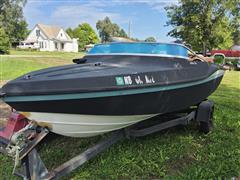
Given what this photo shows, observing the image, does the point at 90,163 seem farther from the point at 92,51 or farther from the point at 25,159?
the point at 92,51

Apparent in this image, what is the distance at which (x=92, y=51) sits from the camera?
5.05 m

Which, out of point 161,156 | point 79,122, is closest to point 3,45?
point 161,156

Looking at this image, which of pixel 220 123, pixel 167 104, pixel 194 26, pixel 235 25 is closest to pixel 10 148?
pixel 167 104

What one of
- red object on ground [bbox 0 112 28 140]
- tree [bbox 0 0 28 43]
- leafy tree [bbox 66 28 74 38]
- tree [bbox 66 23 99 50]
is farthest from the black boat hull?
leafy tree [bbox 66 28 74 38]

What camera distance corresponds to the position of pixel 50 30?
214ft

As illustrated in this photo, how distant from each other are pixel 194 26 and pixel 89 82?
23.1 metres

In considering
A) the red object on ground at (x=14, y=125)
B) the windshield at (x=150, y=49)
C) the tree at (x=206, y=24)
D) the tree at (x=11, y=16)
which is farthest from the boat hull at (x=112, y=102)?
the tree at (x=11, y=16)

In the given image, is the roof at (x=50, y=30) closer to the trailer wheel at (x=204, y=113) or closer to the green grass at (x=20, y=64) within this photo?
the green grass at (x=20, y=64)

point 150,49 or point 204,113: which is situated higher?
point 150,49

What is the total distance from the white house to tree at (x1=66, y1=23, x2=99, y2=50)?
341 inches

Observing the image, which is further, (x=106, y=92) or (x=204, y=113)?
(x=204, y=113)

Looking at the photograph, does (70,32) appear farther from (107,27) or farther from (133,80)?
(133,80)

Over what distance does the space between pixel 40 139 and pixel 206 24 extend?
23.3 m

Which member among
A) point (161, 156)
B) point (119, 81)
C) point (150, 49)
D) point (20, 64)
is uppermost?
point (150, 49)
